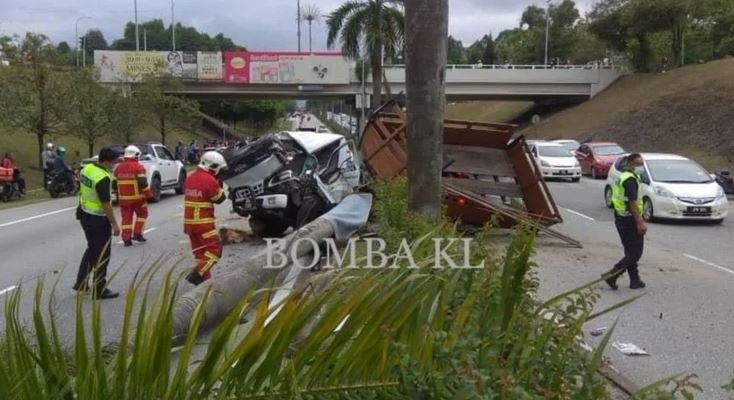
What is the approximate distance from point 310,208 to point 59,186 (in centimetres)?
1574

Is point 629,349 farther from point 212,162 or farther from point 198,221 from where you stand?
point 212,162

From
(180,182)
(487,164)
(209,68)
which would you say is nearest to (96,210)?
(487,164)

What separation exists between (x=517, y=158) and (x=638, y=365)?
8.73 m

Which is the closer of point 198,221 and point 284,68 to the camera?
point 198,221

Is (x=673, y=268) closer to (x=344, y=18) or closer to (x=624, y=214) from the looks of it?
(x=624, y=214)

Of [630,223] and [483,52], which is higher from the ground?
[483,52]

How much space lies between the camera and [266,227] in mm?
14312

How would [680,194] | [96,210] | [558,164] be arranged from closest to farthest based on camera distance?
[96,210] < [680,194] < [558,164]

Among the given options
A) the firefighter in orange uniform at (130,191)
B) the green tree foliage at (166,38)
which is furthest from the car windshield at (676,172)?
the green tree foliage at (166,38)

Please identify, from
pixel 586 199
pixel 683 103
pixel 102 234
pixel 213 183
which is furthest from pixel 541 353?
pixel 683 103

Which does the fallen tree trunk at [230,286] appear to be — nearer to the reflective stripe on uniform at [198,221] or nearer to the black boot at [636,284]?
the reflective stripe on uniform at [198,221]

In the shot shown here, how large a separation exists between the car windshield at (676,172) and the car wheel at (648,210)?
23.4 inches

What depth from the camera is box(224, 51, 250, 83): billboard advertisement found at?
6197cm

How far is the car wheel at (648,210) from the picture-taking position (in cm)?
1858
